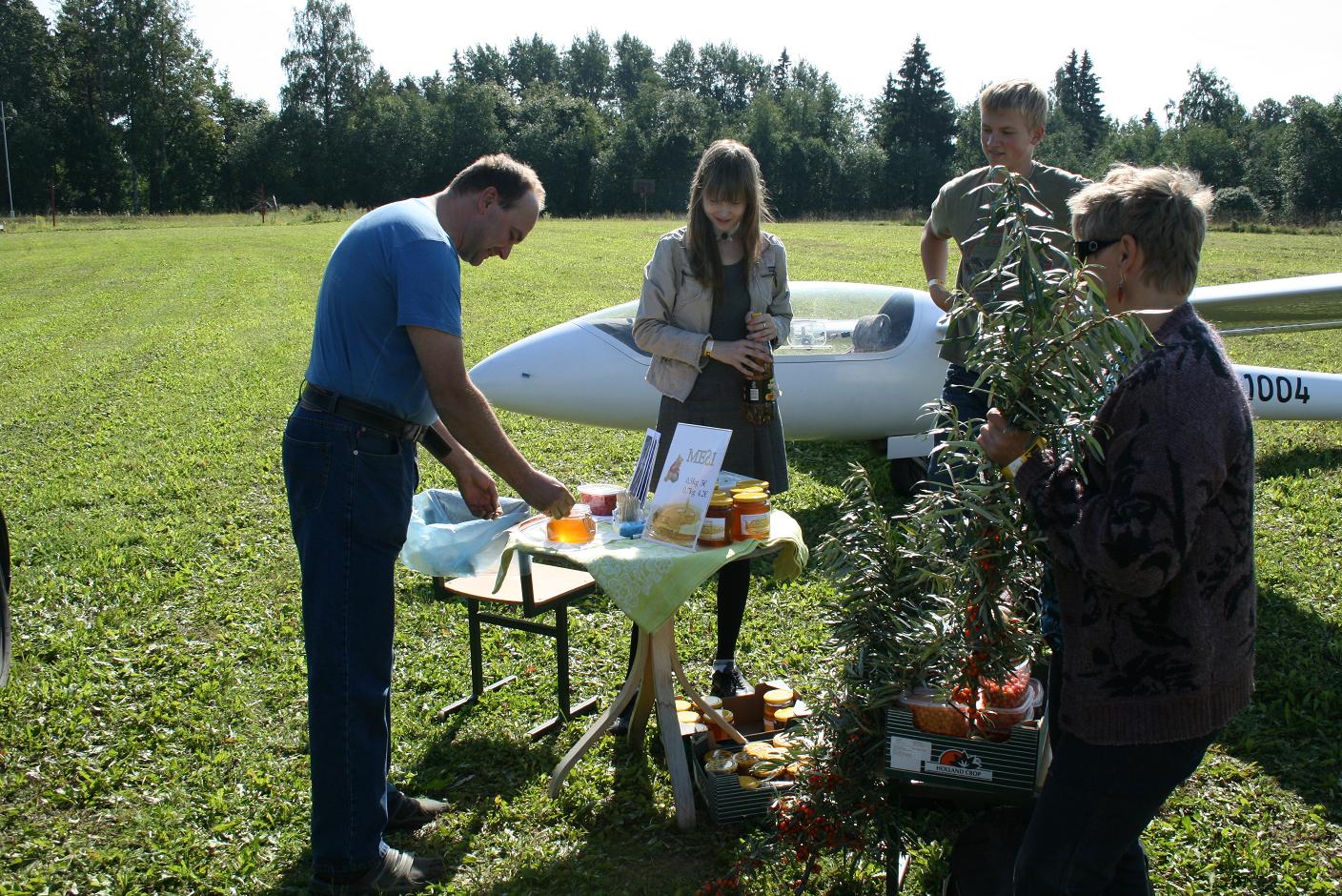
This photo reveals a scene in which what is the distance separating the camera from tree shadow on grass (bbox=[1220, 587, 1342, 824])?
3.59 metres

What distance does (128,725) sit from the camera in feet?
13.1

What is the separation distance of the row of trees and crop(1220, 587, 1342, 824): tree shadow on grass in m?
53.3

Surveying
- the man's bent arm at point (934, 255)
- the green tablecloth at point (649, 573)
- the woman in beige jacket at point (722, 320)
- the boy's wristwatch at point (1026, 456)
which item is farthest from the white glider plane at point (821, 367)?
the boy's wristwatch at point (1026, 456)

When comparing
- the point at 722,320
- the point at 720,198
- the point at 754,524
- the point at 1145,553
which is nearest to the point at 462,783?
the point at 754,524

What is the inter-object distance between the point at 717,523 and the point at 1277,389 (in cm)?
654

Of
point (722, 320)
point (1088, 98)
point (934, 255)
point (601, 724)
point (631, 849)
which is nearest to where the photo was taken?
point (631, 849)

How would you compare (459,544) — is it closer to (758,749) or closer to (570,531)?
(570,531)

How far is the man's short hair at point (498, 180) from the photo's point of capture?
2840 mm

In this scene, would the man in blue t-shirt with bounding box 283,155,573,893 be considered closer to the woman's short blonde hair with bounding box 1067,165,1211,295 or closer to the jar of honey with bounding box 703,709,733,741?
the jar of honey with bounding box 703,709,733,741

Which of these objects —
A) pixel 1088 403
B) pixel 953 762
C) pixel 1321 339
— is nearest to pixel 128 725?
pixel 953 762

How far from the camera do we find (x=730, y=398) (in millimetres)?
3814

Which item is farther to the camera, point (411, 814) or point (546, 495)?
point (411, 814)

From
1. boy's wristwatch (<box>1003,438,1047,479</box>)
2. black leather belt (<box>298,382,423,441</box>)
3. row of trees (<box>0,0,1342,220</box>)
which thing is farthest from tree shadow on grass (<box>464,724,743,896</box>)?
row of trees (<box>0,0,1342,220</box>)

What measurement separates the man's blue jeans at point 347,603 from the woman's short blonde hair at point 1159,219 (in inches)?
75.2
